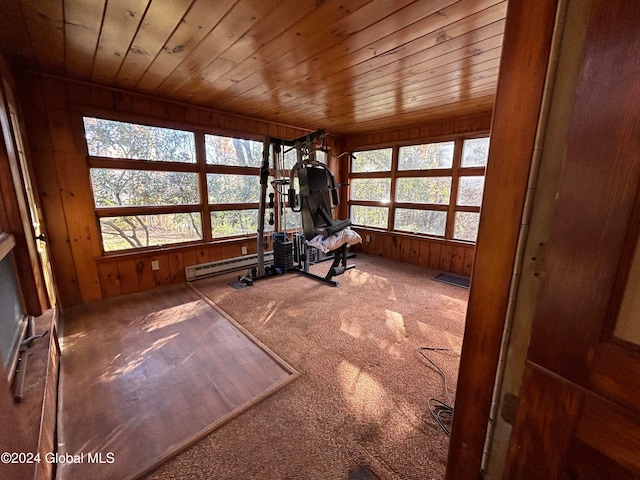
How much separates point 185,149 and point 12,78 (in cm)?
143

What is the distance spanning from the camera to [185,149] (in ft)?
10.9

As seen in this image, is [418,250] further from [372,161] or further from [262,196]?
[262,196]

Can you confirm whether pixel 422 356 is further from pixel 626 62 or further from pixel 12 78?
pixel 12 78

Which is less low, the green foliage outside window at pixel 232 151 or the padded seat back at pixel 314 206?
the green foliage outside window at pixel 232 151

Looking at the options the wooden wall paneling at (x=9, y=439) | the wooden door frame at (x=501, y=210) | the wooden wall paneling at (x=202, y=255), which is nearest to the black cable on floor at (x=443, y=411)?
the wooden door frame at (x=501, y=210)

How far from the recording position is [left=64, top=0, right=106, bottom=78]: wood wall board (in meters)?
1.47

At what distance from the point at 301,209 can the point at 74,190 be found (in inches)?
95.3

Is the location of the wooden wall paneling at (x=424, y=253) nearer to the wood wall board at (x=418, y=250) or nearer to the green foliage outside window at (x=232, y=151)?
the wood wall board at (x=418, y=250)

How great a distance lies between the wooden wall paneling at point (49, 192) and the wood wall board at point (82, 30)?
47 cm

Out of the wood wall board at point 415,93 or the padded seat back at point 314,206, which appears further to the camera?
the padded seat back at point 314,206

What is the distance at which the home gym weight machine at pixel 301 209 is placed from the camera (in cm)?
346

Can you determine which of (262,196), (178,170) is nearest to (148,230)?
(178,170)

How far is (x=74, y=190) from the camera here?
2689 mm

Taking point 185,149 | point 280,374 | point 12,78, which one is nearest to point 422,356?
point 280,374
